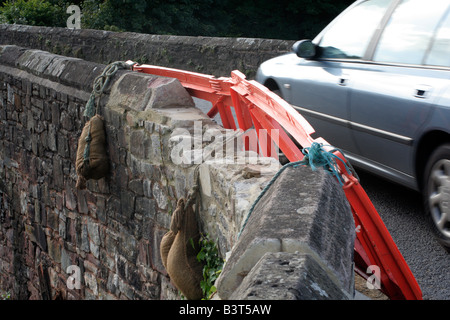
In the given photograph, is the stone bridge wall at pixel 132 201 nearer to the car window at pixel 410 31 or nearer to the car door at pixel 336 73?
the car door at pixel 336 73

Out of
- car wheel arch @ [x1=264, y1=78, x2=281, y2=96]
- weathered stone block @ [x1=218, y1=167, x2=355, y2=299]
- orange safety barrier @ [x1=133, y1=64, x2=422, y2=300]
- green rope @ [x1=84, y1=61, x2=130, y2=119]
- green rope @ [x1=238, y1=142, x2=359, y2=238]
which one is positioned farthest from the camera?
car wheel arch @ [x1=264, y1=78, x2=281, y2=96]

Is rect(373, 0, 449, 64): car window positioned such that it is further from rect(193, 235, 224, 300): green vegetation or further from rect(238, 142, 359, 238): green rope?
rect(193, 235, 224, 300): green vegetation

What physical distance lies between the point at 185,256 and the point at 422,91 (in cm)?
A: 198

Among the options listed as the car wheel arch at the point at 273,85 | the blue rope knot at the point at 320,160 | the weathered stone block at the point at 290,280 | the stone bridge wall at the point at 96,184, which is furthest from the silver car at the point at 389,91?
the weathered stone block at the point at 290,280

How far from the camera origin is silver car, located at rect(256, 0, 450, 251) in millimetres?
4312

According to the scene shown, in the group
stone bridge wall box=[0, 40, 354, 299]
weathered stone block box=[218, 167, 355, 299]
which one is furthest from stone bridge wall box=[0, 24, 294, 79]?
weathered stone block box=[218, 167, 355, 299]

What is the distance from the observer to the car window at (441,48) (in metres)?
4.37

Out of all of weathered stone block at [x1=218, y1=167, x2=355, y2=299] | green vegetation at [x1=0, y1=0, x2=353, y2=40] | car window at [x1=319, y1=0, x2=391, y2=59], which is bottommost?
green vegetation at [x1=0, y1=0, x2=353, y2=40]

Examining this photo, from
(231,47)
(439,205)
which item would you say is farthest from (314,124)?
(231,47)

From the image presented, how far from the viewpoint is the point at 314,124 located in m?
5.72

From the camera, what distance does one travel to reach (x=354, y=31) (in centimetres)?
551

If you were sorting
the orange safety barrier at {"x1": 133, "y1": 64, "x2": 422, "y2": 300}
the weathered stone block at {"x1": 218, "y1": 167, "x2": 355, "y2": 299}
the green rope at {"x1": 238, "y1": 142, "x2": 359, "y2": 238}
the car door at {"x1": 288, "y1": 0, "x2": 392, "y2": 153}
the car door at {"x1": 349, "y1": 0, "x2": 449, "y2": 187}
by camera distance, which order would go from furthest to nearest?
the car door at {"x1": 288, "y1": 0, "x2": 392, "y2": 153}
the car door at {"x1": 349, "y1": 0, "x2": 449, "y2": 187}
the orange safety barrier at {"x1": 133, "y1": 64, "x2": 422, "y2": 300}
the green rope at {"x1": 238, "y1": 142, "x2": 359, "y2": 238}
the weathered stone block at {"x1": 218, "y1": 167, "x2": 355, "y2": 299}

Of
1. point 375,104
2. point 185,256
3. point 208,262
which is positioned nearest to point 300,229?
point 208,262

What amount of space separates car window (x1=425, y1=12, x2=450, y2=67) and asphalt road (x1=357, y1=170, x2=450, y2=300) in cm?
120
